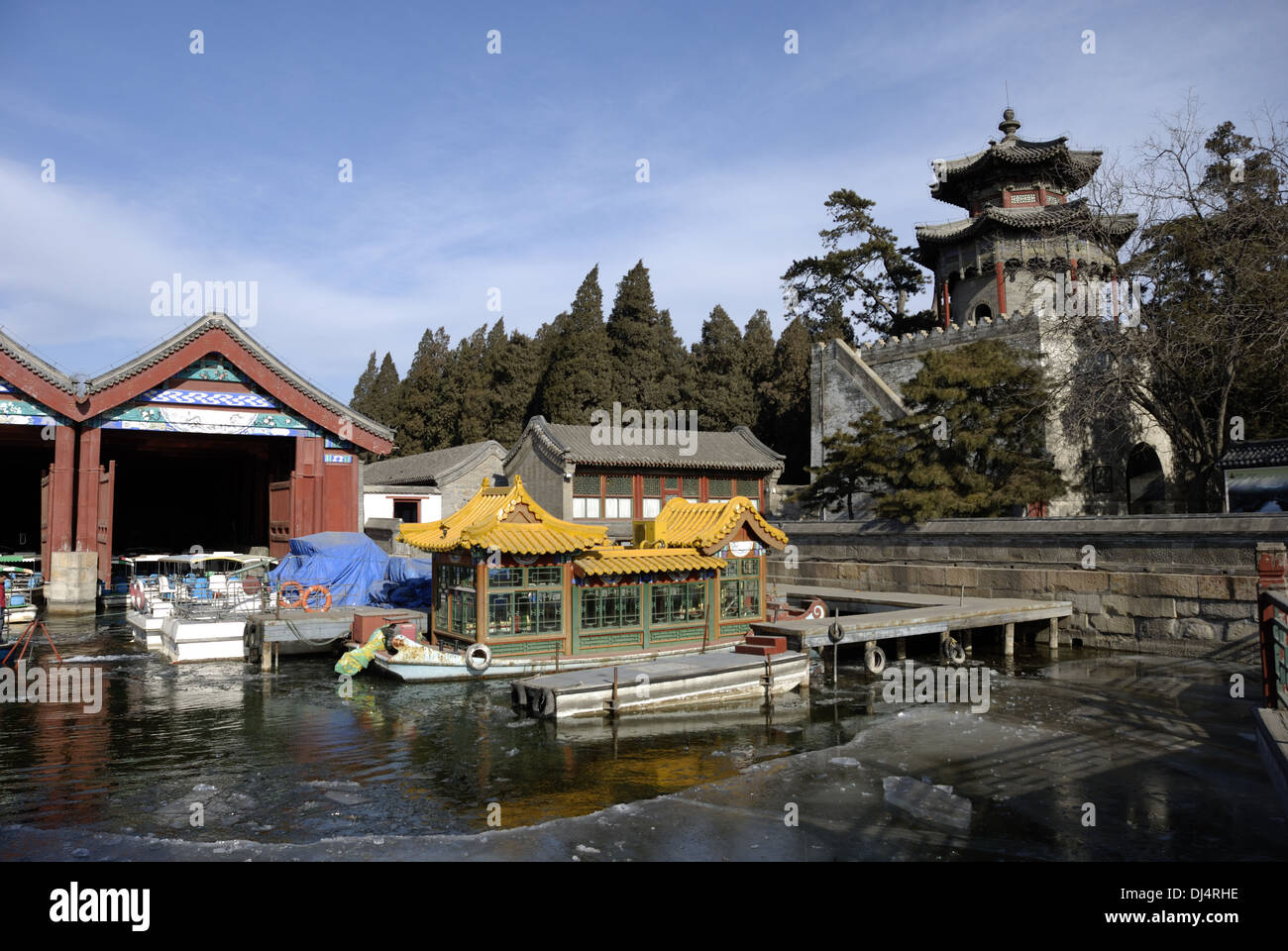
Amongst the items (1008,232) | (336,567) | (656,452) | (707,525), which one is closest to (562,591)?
(707,525)

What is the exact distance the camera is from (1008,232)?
43.0 metres

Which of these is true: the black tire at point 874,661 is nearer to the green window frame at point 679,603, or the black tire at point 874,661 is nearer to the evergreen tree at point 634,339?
the green window frame at point 679,603

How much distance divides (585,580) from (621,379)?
3514cm

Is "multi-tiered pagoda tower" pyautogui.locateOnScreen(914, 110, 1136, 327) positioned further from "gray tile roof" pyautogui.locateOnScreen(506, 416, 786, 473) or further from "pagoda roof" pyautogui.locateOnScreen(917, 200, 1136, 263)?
"gray tile roof" pyautogui.locateOnScreen(506, 416, 786, 473)

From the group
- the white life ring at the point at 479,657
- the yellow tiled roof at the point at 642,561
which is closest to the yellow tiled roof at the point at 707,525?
the yellow tiled roof at the point at 642,561

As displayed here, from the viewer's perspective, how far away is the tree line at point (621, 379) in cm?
5116

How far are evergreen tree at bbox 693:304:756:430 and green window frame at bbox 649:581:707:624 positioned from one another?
32.0 metres

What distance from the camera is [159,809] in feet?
37.1

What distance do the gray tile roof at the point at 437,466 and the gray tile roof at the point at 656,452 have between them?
64.7 inches

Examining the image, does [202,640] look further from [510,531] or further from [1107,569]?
[1107,569]

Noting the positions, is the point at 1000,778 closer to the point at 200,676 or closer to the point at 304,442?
the point at 200,676

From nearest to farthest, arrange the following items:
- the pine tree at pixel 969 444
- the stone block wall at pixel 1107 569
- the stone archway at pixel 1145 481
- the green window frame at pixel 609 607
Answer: the green window frame at pixel 609 607 → the stone block wall at pixel 1107 569 → the pine tree at pixel 969 444 → the stone archway at pixel 1145 481

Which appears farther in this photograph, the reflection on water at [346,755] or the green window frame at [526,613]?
the green window frame at [526,613]

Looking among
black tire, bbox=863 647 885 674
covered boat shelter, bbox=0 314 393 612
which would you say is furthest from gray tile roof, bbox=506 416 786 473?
black tire, bbox=863 647 885 674
